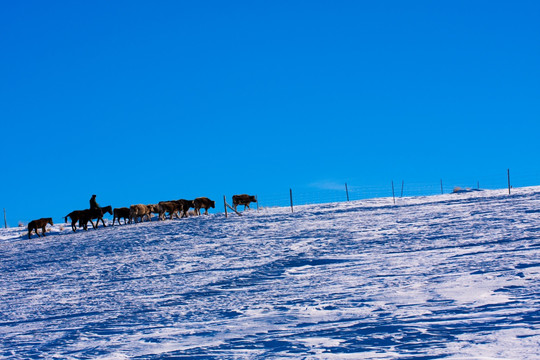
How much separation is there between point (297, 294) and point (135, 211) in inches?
954

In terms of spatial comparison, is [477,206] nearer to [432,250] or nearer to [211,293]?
[432,250]

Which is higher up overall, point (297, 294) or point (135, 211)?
point (135, 211)

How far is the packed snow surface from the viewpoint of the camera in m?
6.98

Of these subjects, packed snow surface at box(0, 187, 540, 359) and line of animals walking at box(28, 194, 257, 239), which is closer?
packed snow surface at box(0, 187, 540, 359)

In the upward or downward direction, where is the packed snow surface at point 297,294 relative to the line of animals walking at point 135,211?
downward

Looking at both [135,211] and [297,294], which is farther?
[135,211]

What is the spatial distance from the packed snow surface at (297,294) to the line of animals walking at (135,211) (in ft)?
32.2

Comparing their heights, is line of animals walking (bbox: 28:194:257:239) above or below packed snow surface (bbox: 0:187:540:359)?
above

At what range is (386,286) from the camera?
401 inches

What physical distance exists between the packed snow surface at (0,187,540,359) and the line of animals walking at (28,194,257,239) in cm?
983

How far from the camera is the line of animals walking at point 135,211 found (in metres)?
31.7

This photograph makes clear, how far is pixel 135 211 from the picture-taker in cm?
3325

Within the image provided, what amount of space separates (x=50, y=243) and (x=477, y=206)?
726 inches

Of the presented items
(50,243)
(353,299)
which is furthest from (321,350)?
(50,243)
